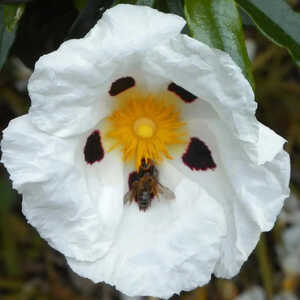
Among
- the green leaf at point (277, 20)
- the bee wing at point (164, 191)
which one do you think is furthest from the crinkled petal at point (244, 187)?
the green leaf at point (277, 20)

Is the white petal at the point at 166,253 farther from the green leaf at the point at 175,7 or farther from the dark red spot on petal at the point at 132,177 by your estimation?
the green leaf at the point at 175,7

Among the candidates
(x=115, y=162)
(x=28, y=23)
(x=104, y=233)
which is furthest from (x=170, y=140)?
(x=28, y=23)

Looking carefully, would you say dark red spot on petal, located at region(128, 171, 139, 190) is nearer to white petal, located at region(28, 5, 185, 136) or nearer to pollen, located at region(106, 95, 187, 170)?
pollen, located at region(106, 95, 187, 170)

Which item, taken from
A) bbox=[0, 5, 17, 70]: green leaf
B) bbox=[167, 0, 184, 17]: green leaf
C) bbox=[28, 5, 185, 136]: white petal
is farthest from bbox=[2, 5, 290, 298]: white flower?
bbox=[0, 5, 17, 70]: green leaf

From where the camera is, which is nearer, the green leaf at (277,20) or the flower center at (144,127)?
the green leaf at (277,20)

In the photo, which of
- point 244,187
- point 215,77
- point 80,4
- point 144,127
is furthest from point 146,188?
point 80,4

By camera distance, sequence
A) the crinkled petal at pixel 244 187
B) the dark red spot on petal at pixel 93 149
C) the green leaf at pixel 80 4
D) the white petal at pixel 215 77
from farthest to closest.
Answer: the green leaf at pixel 80 4
the dark red spot on petal at pixel 93 149
the crinkled petal at pixel 244 187
the white petal at pixel 215 77

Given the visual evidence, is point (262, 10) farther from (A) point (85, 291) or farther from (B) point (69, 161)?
(A) point (85, 291)
